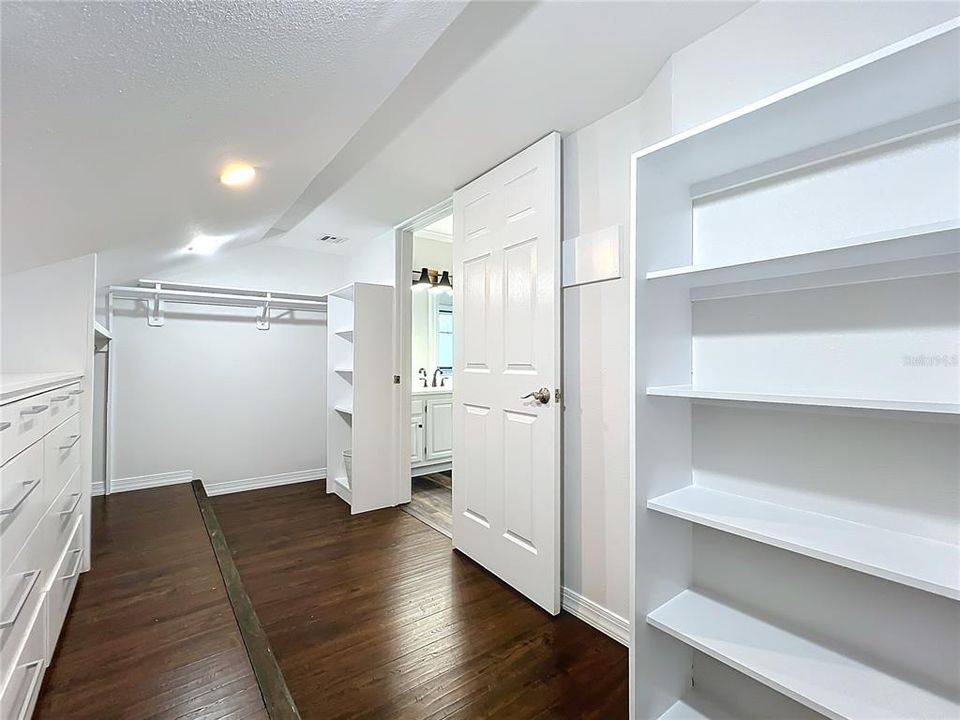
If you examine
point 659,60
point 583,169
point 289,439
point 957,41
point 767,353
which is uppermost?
point 659,60

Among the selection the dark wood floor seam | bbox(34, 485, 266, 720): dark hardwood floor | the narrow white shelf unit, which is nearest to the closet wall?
the narrow white shelf unit

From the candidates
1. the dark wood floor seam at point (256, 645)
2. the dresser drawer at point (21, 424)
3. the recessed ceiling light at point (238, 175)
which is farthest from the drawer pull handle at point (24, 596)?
the recessed ceiling light at point (238, 175)

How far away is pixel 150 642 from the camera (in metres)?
1.74

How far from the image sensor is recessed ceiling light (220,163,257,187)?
68.0 inches

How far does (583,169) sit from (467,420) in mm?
1432

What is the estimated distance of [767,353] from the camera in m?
1.28

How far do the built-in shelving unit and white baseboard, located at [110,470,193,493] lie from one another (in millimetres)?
3839

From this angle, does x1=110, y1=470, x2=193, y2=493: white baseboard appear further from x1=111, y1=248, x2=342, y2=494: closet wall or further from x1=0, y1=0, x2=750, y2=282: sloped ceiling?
x1=0, y1=0, x2=750, y2=282: sloped ceiling

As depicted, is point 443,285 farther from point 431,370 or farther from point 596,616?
point 596,616

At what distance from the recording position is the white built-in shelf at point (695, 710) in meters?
1.30

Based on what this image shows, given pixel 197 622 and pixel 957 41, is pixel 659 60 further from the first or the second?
pixel 197 622

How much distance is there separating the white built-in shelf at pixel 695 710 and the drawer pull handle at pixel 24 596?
177 centimetres

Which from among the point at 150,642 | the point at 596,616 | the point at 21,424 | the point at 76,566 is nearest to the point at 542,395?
the point at 596,616

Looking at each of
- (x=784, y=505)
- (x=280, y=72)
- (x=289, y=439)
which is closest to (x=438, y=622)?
(x=784, y=505)
